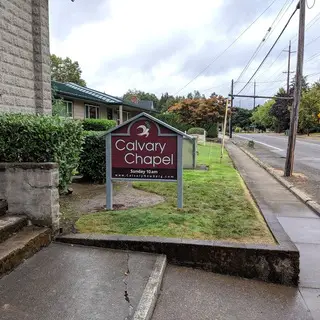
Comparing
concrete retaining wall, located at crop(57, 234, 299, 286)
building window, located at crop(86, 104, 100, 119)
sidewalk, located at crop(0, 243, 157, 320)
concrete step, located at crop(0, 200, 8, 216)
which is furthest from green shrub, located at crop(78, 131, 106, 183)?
building window, located at crop(86, 104, 100, 119)

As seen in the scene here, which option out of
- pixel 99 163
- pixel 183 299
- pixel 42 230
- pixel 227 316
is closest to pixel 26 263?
pixel 42 230

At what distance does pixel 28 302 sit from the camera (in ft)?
9.91

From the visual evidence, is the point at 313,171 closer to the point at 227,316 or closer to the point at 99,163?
the point at 99,163

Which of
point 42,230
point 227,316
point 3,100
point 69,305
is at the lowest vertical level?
point 227,316

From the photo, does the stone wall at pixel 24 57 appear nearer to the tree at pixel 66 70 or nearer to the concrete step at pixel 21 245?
the concrete step at pixel 21 245

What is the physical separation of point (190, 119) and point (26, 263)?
33617 millimetres

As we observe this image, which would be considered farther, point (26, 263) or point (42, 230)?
point (42, 230)

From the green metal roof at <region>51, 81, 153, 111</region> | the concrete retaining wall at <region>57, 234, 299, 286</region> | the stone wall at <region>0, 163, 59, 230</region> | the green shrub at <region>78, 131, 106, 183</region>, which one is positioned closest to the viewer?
the concrete retaining wall at <region>57, 234, 299, 286</region>

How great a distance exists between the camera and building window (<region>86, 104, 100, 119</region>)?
24.0 m

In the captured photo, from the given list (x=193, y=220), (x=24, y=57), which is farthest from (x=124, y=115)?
(x=193, y=220)

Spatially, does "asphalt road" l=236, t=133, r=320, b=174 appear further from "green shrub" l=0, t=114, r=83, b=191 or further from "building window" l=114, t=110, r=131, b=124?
"building window" l=114, t=110, r=131, b=124

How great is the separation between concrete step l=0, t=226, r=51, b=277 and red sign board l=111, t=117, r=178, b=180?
1758 mm

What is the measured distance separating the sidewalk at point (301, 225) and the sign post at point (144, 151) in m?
2.13

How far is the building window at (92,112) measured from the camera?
78.7ft
